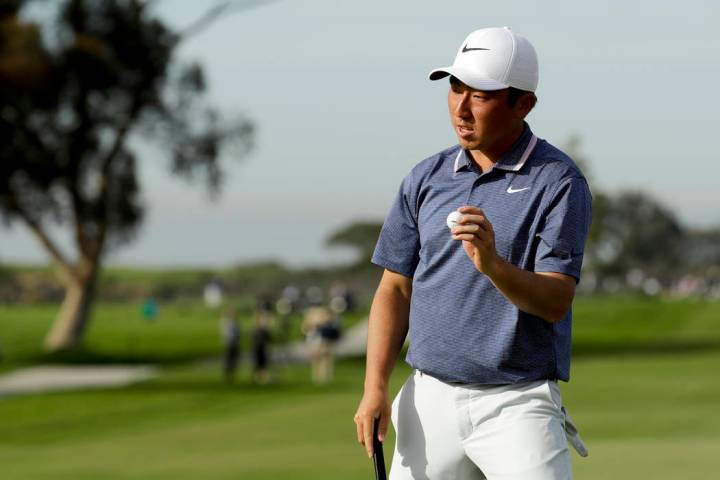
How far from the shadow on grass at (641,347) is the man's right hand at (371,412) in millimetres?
43867

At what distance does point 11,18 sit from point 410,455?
1501 inches

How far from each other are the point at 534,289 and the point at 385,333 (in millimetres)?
624

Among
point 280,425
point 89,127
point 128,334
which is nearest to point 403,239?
point 280,425

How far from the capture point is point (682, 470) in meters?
13.0

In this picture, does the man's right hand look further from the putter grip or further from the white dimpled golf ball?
the white dimpled golf ball

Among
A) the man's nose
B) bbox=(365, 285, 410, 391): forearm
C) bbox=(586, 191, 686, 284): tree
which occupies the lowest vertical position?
bbox=(586, 191, 686, 284): tree

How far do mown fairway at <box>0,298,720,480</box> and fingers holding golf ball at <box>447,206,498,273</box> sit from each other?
8799 mm

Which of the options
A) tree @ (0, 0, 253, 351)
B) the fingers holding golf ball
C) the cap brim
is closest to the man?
the cap brim

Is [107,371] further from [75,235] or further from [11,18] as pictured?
[11,18]

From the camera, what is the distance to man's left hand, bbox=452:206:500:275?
4.14 metres

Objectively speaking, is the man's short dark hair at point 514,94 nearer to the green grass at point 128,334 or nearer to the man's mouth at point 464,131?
the man's mouth at point 464,131

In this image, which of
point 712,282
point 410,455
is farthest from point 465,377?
point 712,282

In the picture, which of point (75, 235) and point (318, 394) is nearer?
point (318, 394)

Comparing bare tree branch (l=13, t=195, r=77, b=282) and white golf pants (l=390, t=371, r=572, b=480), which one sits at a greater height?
white golf pants (l=390, t=371, r=572, b=480)
